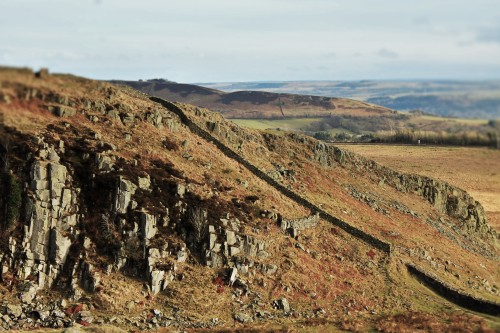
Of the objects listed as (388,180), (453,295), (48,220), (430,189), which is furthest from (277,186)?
(430,189)

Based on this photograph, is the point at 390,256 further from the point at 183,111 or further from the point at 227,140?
the point at 183,111

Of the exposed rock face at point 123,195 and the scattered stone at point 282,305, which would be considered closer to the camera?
the scattered stone at point 282,305

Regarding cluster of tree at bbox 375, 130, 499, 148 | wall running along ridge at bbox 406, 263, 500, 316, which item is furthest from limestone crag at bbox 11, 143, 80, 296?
cluster of tree at bbox 375, 130, 499, 148

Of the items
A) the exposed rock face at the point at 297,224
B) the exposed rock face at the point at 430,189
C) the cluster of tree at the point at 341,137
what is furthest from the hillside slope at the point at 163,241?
the cluster of tree at the point at 341,137

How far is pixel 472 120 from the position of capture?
43031mm

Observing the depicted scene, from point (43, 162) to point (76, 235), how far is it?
7.35 metres

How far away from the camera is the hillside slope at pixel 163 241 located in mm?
41938

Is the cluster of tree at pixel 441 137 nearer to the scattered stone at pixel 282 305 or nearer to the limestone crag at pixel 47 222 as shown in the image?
the scattered stone at pixel 282 305

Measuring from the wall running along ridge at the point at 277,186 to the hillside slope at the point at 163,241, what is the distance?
0.61 feet

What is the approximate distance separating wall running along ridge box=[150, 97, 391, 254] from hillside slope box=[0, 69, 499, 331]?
0.19m

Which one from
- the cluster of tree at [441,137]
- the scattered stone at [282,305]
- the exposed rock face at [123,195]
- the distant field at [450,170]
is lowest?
the scattered stone at [282,305]

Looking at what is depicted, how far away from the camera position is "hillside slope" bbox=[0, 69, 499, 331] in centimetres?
4194

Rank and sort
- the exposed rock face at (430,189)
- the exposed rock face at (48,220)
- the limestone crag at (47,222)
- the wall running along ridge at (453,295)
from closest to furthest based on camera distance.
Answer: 1. the limestone crag at (47,222)
2. the exposed rock face at (48,220)
3. the wall running along ridge at (453,295)
4. the exposed rock face at (430,189)

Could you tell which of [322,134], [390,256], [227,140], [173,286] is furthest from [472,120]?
[322,134]
